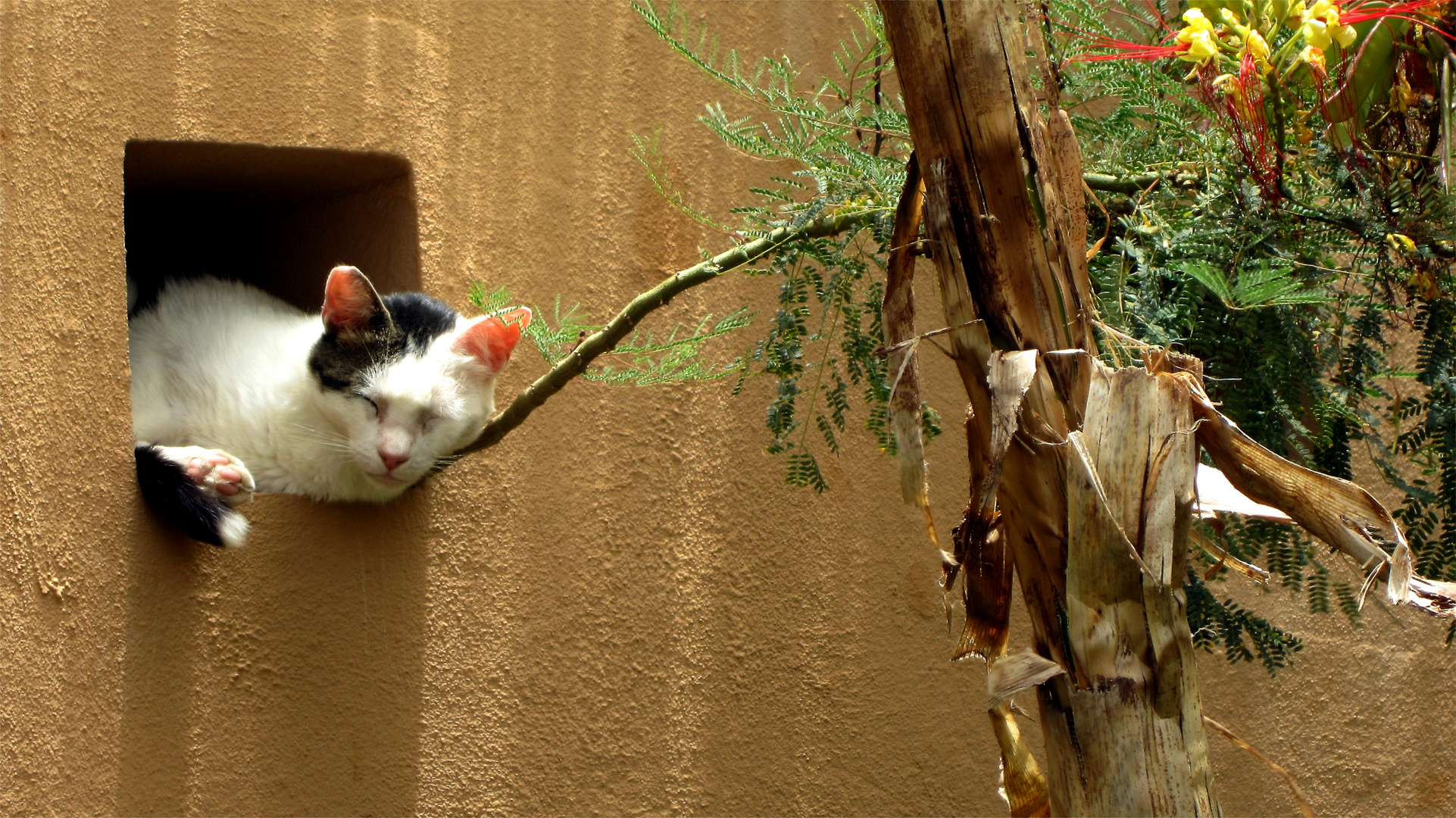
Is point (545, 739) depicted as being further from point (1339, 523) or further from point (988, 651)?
point (1339, 523)

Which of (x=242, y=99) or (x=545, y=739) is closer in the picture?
(x=242, y=99)

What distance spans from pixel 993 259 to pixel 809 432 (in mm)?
1179

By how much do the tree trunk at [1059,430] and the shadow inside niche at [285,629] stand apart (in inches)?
42.5

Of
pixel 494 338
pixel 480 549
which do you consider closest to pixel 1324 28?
pixel 494 338

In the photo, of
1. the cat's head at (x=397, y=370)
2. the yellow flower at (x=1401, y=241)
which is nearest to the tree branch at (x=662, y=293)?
the cat's head at (x=397, y=370)

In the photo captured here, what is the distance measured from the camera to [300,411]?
1.74 metres

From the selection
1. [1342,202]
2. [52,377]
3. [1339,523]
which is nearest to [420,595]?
[52,377]

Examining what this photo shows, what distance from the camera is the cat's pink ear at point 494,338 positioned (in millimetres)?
1689

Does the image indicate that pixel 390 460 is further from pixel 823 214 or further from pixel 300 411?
pixel 823 214

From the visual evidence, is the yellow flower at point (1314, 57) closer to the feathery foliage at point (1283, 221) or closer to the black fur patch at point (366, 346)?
the feathery foliage at point (1283, 221)

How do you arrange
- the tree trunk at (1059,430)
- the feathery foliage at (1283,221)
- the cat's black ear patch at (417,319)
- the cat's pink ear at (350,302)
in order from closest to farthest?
1. the tree trunk at (1059,430)
2. the feathery foliage at (1283,221)
3. the cat's pink ear at (350,302)
4. the cat's black ear patch at (417,319)

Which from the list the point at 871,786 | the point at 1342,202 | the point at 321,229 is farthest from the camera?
the point at 871,786

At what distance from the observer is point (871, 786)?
2.31 metres

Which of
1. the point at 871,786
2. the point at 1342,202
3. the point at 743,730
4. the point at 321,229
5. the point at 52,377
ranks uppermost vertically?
the point at 1342,202
